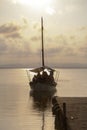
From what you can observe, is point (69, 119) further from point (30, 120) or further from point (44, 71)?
point (44, 71)

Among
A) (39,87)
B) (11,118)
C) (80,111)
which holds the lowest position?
(39,87)

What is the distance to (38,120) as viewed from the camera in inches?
1625

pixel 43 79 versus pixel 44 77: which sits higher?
pixel 44 77

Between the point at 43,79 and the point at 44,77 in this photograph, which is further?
the point at 44,77

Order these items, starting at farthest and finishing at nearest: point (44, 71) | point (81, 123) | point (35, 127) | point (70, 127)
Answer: point (44, 71)
point (35, 127)
point (81, 123)
point (70, 127)

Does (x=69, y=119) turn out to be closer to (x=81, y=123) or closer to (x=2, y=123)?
(x=81, y=123)

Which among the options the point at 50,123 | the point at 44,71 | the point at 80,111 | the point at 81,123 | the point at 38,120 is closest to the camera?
the point at 81,123

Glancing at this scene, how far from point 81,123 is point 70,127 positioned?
1579mm

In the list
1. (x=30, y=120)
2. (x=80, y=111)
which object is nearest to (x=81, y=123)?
(x=80, y=111)

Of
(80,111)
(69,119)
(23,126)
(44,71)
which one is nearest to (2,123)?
(23,126)

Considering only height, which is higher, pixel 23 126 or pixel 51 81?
pixel 23 126

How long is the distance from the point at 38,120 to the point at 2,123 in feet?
12.0

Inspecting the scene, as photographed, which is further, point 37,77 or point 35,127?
point 37,77

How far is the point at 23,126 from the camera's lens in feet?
123
